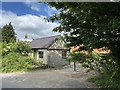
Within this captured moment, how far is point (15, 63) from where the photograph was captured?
2084 centimetres

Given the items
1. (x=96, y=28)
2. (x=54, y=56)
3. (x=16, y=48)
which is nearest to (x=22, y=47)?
(x=16, y=48)

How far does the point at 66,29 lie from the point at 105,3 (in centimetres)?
285

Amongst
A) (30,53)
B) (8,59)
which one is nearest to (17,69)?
(8,59)

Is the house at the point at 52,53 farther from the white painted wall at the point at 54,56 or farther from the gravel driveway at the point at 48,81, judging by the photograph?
the gravel driveway at the point at 48,81

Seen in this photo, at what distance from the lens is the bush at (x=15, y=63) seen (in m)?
20.4

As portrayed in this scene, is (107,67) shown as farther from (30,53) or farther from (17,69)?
(30,53)

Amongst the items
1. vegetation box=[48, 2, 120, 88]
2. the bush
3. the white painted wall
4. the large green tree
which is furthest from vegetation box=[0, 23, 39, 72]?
the large green tree

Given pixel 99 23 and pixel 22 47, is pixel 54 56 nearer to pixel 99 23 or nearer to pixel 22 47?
pixel 22 47

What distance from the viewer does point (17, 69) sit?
20438 mm

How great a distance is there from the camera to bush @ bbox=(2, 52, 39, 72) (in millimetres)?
20406

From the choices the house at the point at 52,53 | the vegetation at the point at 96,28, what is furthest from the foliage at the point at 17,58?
the vegetation at the point at 96,28

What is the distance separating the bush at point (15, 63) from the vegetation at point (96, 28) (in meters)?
12.7

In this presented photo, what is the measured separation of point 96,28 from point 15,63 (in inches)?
612

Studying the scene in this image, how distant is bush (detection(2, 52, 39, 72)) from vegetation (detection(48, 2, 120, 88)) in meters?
12.7
